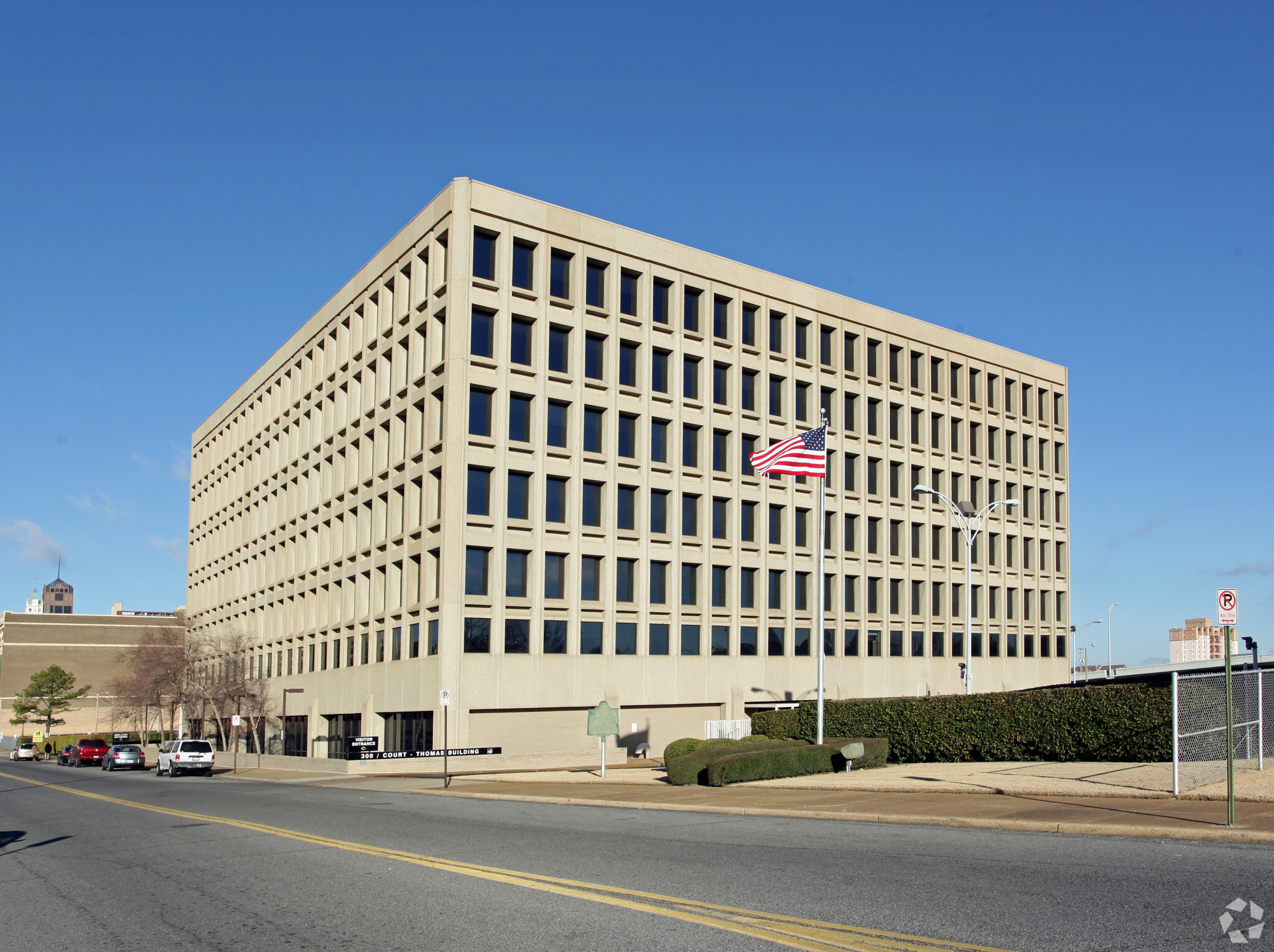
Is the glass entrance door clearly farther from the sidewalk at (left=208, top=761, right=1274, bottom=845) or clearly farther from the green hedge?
the green hedge

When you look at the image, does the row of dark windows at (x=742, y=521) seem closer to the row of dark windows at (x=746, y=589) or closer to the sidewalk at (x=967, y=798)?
the row of dark windows at (x=746, y=589)

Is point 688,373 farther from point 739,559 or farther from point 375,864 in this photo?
point 375,864

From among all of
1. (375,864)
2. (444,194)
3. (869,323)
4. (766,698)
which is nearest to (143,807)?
(375,864)

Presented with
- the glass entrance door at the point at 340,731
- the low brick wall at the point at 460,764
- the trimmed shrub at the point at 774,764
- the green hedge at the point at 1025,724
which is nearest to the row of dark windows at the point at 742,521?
the low brick wall at the point at 460,764

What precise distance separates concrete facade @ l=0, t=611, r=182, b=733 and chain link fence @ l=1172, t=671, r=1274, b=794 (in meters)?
120

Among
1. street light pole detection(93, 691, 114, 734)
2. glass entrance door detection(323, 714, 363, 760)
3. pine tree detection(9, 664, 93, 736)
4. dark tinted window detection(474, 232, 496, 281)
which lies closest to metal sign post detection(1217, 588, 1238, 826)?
dark tinted window detection(474, 232, 496, 281)

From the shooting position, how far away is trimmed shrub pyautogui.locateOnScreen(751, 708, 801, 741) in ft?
125

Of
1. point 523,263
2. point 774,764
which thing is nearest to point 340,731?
point 523,263

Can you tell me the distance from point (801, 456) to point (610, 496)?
67.3 ft

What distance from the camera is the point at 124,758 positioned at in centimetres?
6059

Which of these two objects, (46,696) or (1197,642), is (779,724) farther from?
(1197,642)

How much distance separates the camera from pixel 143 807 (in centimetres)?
2769

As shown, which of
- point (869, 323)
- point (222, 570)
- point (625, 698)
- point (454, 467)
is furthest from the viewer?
point (222, 570)

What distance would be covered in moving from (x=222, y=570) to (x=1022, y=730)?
7272 centimetres
